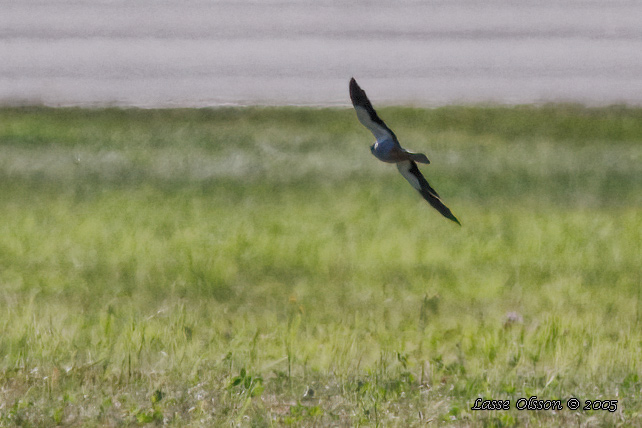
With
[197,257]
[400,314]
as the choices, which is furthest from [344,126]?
[400,314]

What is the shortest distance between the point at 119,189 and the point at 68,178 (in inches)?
16.4

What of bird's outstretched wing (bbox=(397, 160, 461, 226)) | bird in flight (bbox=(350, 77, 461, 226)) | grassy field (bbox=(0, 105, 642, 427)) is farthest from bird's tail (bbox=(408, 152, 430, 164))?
grassy field (bbox=(0, 105, 642, 427))

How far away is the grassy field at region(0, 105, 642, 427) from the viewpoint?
2896mm

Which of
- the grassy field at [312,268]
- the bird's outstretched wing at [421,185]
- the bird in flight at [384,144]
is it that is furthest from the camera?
the grassy field at [312,268]

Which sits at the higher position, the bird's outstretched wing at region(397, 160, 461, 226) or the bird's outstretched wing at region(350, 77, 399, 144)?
the bird's outstretched wing at region(350, 77, 399, 144)

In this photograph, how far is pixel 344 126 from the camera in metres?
6.21

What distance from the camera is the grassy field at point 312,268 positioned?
2896 millimetres

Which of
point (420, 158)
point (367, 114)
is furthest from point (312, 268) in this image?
point (420, 158)

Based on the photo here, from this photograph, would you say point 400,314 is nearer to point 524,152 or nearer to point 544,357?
point 544,357

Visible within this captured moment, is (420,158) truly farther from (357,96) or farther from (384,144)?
(357,96)

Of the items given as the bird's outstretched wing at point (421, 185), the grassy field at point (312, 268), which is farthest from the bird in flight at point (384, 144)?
the grassy field at point (312, 268)

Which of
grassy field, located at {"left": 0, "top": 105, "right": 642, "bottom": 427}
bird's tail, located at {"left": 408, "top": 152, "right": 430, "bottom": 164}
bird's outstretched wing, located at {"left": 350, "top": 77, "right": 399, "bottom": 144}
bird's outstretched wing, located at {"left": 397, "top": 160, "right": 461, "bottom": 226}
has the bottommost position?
grassy field, located at {"left": 0, "top": 105, "right": 642, "bottom": 427}

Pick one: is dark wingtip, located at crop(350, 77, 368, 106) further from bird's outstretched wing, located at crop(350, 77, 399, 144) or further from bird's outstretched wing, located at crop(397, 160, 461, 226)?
bird's outstretched wing, located at crop(397, 160, 461, 226)

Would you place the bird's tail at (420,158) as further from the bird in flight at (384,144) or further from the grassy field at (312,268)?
the grassy field at (312,268)
